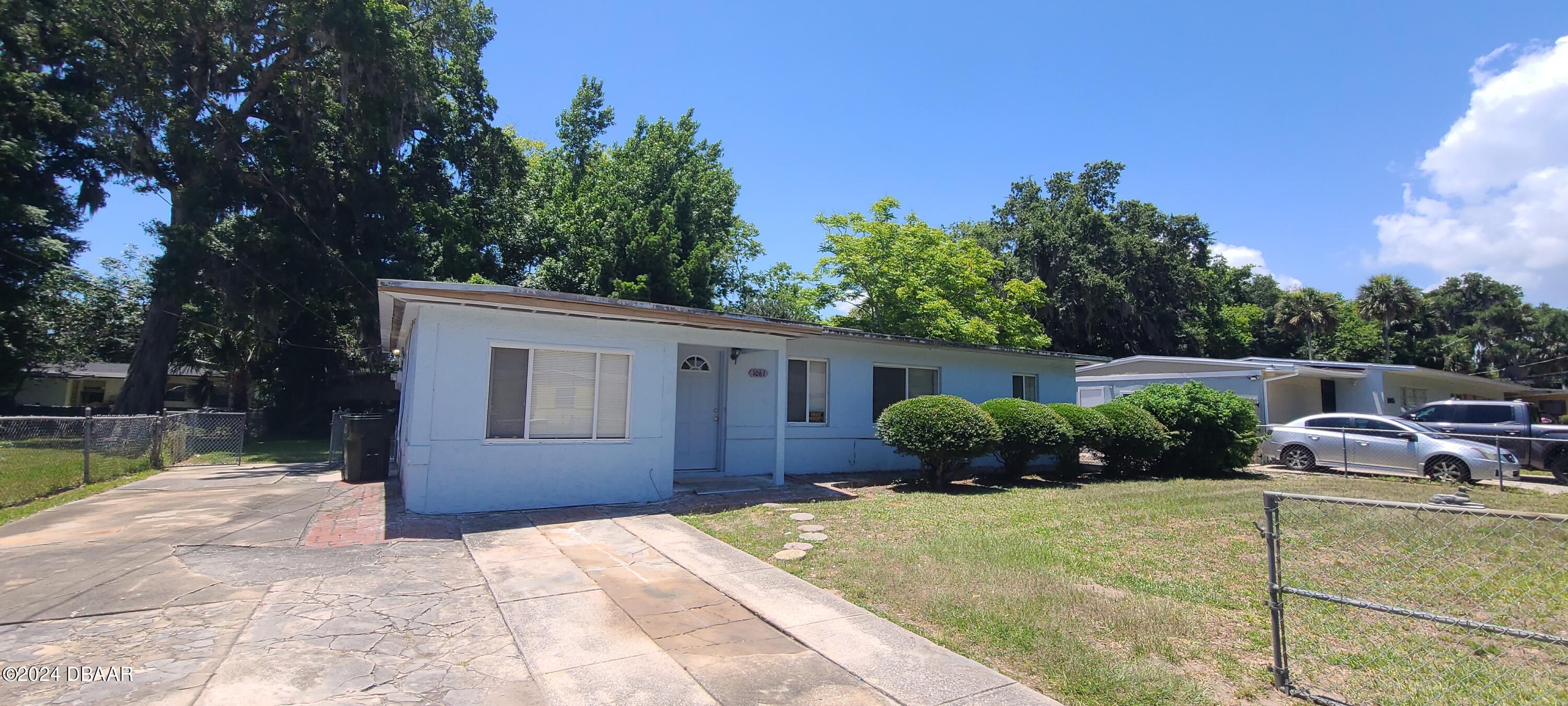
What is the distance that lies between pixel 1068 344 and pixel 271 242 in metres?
35.8

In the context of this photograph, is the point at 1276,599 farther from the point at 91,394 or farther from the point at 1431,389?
the point at 91,394

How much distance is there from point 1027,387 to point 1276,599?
523 inches

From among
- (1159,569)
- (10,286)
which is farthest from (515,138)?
Result: (1159,569)

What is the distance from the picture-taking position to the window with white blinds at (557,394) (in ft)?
28.9

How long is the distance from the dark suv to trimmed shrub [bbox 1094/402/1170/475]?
23.1 ft

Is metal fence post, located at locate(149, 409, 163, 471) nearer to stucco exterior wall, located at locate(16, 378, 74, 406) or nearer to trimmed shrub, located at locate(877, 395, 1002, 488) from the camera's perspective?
trimmed shrub, located at locate(877, 395, 1002, 488)

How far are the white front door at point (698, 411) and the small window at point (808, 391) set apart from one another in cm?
157

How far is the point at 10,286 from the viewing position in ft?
66.4

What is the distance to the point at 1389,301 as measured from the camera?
129 feet

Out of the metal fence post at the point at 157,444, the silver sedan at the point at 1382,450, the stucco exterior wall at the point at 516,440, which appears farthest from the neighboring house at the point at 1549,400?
the metal fence post at the point at 157,444

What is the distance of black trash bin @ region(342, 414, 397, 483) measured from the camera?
12.1 m

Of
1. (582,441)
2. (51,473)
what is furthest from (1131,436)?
(51,473)

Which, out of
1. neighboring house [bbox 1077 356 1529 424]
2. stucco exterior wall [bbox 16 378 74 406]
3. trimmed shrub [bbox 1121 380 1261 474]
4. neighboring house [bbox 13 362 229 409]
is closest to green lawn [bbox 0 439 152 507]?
trimmed shrub [bbox 1121 380 1261 474]

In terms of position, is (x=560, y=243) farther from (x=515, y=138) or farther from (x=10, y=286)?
(x=10, y=286)
